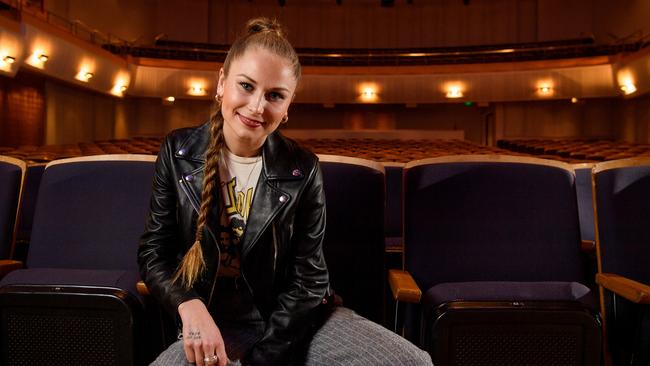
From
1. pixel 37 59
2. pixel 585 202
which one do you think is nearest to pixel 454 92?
pixel 37 59

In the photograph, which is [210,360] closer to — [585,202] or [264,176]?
[264,176]

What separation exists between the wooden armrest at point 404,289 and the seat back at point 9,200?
0.61 meters

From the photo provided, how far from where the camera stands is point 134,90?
5.63m

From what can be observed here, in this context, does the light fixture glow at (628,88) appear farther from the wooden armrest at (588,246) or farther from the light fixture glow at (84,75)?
the light fixture glow at (84,75)

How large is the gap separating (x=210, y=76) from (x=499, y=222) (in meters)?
5.41

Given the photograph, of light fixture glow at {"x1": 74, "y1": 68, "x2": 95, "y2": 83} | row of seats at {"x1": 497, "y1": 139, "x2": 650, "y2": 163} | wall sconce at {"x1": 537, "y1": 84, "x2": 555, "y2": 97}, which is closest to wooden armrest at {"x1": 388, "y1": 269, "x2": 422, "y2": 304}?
row of seats at {"x1": 497, "y1": 139, "x2": 650, "y2": 163}

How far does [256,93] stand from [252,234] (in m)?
0.15

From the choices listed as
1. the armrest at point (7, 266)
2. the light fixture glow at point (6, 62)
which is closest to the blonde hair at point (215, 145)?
the armrest at point (7, 266)

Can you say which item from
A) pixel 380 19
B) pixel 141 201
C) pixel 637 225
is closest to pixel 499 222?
pixel 637 225

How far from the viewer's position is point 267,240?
1.80 ft

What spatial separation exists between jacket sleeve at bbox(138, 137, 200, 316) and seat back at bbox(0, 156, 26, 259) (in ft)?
1.27

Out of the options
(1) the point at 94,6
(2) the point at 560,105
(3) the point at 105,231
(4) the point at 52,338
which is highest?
(1) the point at 94,6

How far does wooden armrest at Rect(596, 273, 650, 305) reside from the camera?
642 mm

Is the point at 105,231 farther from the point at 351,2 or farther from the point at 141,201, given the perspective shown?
the point at 351,2
